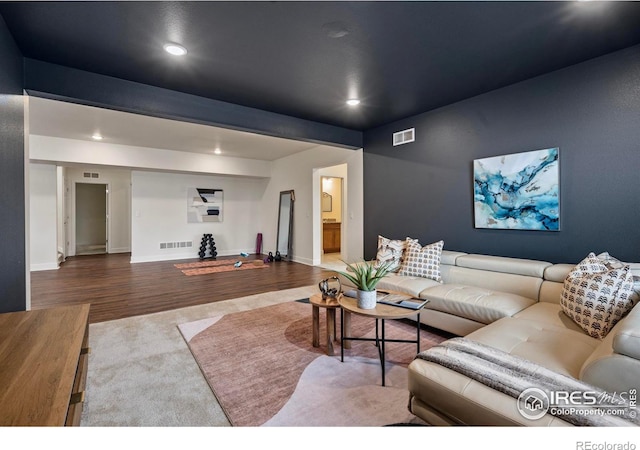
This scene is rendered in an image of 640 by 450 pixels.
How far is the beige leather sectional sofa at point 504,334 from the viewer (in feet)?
4.14

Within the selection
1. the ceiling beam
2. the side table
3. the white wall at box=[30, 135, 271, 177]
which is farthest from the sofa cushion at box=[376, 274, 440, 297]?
the white wall at box=[30, 135, 271, 177]

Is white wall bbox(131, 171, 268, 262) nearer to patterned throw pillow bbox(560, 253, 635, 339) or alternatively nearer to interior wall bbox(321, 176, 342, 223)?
interior wall bbox(321, 176, 342, 223)

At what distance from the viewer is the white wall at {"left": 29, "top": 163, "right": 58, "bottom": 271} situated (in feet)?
19.7

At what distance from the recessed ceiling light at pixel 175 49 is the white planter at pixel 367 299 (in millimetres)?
2406

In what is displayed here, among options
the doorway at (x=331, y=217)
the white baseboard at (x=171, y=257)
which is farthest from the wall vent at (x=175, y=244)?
the doorway at (x=331, y=217)

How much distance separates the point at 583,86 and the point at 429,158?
5.43 feet

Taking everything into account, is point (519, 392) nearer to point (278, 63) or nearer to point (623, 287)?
point (623, 287)

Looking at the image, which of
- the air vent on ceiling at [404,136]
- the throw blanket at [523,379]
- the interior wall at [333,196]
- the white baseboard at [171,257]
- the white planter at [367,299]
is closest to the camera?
the throw blanket at [523,379]

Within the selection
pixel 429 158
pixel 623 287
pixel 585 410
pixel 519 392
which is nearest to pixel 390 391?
pixel 519 392

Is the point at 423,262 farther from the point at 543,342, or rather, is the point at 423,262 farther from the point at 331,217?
the point at 331,217

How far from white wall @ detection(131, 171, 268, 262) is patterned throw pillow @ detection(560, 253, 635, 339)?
762cm

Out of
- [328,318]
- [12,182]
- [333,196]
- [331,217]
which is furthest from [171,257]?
[328,318]

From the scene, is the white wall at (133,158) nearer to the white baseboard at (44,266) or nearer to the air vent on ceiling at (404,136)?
the white baseboard at (44,266)

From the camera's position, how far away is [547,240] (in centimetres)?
304
